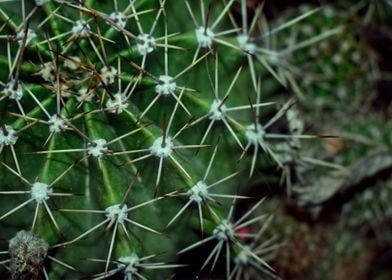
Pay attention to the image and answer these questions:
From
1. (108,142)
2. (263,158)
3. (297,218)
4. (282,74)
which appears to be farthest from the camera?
(297,218)

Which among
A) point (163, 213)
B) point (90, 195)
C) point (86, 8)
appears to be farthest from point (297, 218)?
point (86, 8)

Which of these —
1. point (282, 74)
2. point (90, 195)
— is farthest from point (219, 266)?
point (282, 74)

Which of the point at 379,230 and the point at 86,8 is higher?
the point at 86,8

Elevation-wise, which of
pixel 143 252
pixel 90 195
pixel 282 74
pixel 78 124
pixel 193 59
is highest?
pixel 282 74

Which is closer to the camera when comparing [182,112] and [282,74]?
[182,112]

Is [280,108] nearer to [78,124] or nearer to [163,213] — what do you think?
[163,213]

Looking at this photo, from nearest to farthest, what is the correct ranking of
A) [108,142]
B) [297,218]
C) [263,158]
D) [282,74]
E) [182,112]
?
[108,142] → [182,112] → [263,158] → [282,74] → [297,218]
